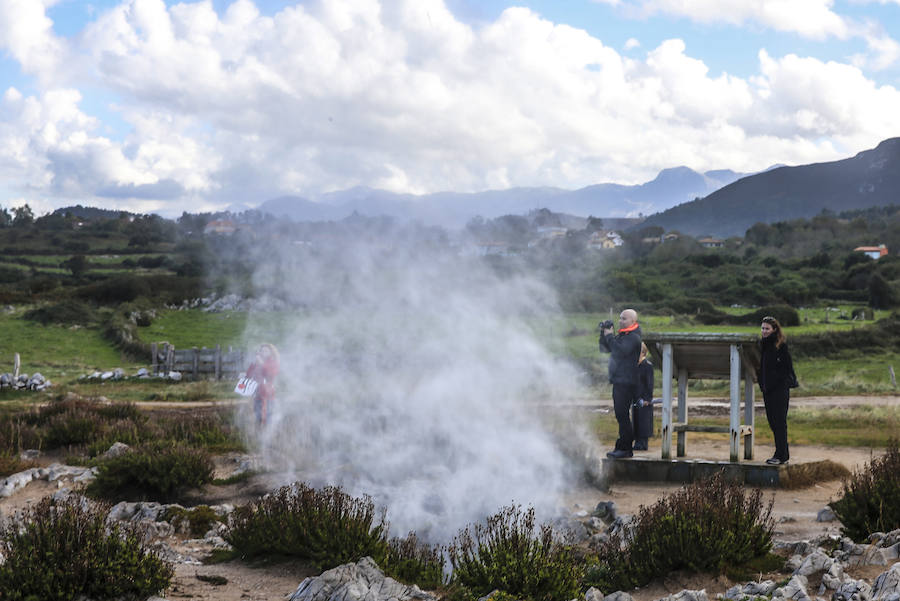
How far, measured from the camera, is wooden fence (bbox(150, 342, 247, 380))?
37312 mm

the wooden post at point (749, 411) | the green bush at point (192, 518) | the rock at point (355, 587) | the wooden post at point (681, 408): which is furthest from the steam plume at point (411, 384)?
the wooden post at point (749, 411)

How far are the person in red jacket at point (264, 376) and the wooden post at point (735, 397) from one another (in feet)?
28.5

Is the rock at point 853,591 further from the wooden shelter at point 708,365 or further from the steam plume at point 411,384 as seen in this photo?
the wooden shelter at point 708,365

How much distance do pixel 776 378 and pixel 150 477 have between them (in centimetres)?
972

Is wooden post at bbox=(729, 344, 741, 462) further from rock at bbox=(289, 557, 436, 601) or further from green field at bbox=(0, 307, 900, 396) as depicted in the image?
green field at bbox=(0, 307, 900, 396)

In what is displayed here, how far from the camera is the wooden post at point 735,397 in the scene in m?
12.8

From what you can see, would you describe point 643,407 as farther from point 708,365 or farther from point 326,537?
point 326,537

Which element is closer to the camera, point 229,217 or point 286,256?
point 286,256

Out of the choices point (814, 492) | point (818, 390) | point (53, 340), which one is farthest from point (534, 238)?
point (814, 492)

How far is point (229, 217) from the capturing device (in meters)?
35.2

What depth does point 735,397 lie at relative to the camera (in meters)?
13.0

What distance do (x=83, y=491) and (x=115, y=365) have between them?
30106mm

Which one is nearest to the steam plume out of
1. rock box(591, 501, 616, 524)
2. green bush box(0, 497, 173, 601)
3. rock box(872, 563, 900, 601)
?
rock box(591, 501, 616, 524)

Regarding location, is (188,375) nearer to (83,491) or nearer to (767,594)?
(83,491)
